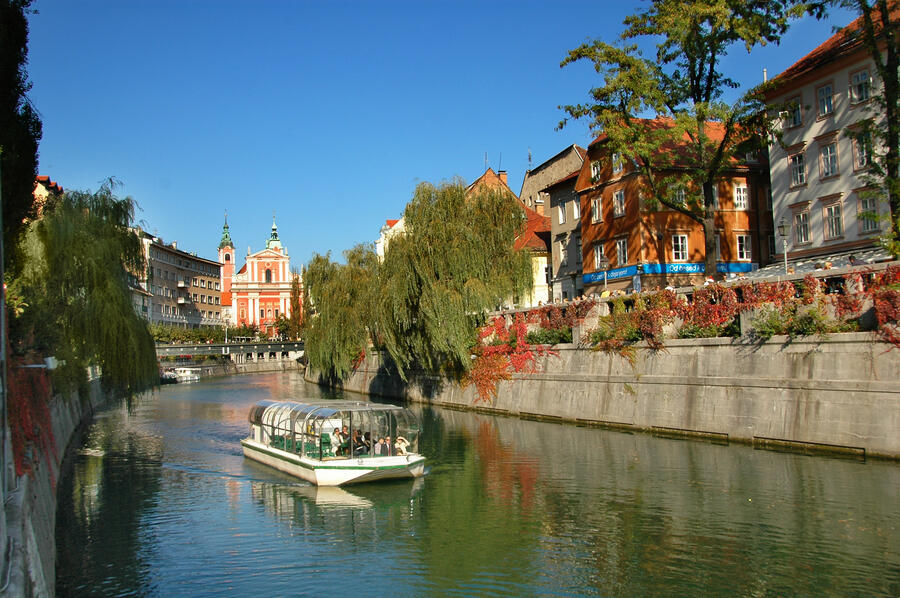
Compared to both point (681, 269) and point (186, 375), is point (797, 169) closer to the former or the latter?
point (681, 269)

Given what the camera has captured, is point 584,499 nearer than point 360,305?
Yes

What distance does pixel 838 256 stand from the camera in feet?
124

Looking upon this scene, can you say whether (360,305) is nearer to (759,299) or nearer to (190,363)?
(759,299)

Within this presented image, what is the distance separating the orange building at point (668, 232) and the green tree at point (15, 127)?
3437cm

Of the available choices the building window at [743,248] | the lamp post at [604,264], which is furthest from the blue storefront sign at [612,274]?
the building window at [743,248]

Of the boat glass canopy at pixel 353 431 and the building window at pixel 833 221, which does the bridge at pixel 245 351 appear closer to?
the boat glass canopy at pixel 353 431

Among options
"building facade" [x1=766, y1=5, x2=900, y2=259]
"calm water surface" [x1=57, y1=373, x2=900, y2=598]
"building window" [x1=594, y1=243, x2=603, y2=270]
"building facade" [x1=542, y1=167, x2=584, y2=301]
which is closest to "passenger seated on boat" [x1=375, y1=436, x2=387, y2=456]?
"calm water surface" [x1=57, y1=373, x2=900, y2=598]

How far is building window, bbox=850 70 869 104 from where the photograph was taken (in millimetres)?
37094

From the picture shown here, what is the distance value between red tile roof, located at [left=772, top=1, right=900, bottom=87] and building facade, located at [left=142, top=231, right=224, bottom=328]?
298 feet

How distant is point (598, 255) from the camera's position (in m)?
53.3

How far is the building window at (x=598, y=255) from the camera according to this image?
52.8 meters

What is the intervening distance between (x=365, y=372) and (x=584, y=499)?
138 ft

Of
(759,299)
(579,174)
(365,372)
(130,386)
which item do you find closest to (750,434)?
(759,299)

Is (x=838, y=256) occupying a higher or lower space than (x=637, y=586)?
higher
